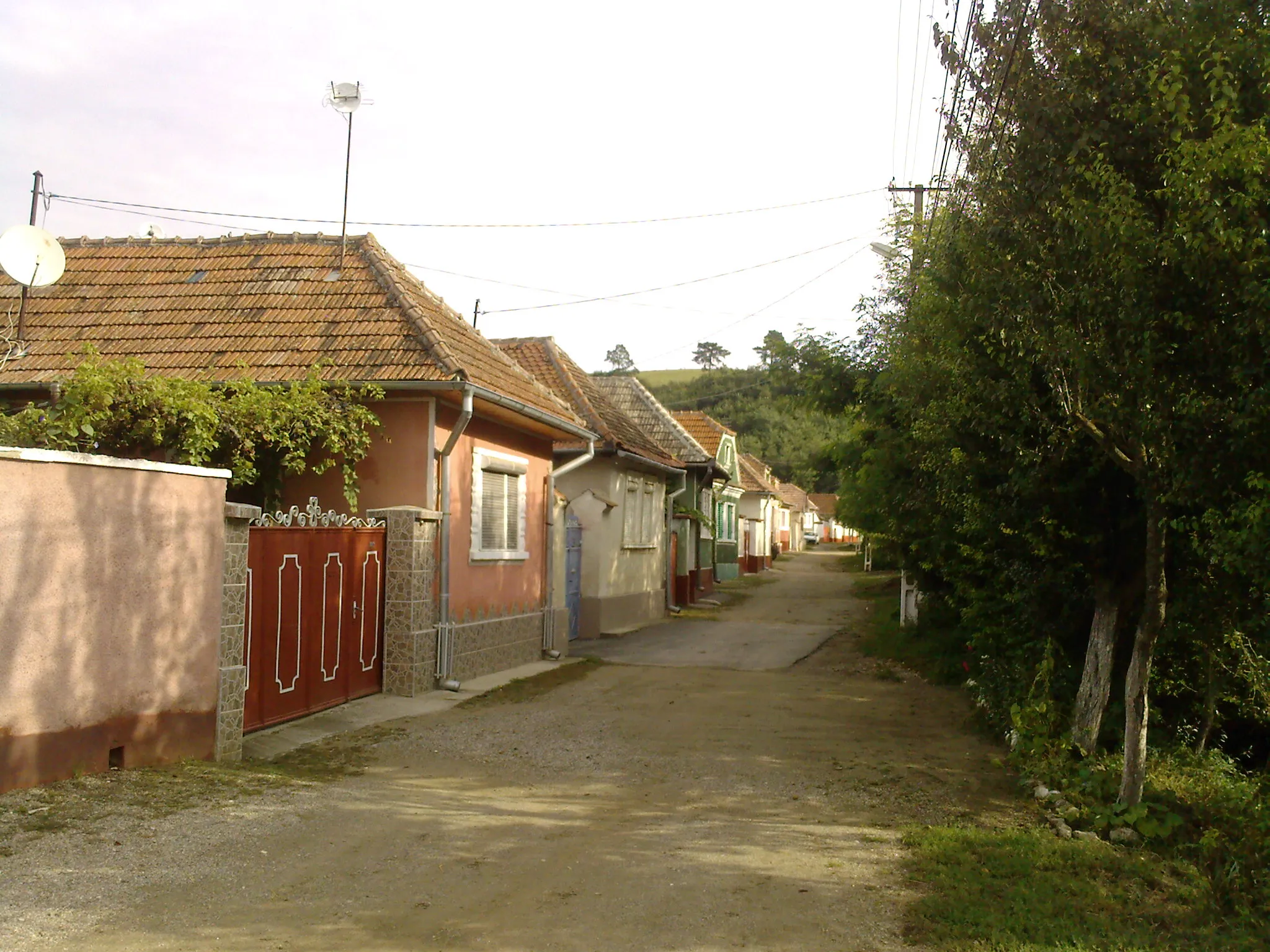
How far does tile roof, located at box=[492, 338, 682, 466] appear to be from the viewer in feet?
66.5

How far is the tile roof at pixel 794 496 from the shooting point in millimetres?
84938

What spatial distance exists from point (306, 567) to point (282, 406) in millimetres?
1864

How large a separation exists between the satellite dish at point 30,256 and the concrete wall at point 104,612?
15.9 ft

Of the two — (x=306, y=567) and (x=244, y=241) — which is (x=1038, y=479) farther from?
(x=244, y=241)

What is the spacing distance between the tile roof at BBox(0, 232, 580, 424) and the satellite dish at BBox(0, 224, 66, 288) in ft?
3.67

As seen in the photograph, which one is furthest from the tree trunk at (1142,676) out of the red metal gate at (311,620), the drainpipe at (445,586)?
the drainpipe at (445,586)

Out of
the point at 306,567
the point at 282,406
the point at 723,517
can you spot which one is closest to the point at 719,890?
the point at 306,567

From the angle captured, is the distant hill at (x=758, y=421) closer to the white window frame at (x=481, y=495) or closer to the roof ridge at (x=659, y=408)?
the roof ridge at (x=659, y=408)

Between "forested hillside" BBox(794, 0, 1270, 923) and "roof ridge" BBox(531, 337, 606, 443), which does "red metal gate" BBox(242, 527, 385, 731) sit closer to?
"forested hillside" BBox(794, 0, 1270, 923)

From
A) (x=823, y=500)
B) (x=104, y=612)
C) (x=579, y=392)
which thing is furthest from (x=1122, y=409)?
(x=823, y=500)

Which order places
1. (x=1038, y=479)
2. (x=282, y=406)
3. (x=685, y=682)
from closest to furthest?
(x=1038, y=479) → (x=282, y=406) → (x=685, y=682)

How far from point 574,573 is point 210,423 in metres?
10.4

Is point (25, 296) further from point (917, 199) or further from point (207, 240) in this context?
point (917, 199)

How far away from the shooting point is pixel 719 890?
554 cm
